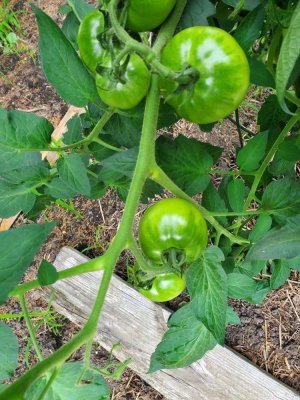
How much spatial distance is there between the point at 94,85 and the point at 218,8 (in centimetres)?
25

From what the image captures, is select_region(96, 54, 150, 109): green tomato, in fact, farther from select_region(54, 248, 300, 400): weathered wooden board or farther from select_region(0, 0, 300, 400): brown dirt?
select_region(54, 248, 300, 400): weathered wooden board

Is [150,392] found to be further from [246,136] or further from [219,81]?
[219,81]

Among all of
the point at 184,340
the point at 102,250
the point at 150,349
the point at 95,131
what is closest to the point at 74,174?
the point at 95,131

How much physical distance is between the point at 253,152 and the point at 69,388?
410mm

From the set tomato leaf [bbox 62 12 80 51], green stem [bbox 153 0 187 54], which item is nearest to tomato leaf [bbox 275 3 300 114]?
green stem [bbox 153 0 187 54]

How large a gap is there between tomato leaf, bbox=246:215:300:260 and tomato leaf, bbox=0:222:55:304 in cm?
30

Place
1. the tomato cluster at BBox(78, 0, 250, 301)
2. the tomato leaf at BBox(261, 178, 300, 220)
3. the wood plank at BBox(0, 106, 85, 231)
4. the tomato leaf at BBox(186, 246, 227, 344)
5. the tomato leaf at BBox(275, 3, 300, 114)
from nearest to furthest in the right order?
the tomato leaf at BBox(275, 3, 300, 114) < the tomato cluster at BBox(78, 0, 250, 301) < the tomato leaf at BBox(186, 246, 227, 344) < the tomato leaf at BBox(261, 178, 300, 220) < the wood plank at BBox(0, 106, 85, 231)

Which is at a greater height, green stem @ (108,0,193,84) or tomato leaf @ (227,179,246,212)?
green stem @ (108,0,193,84)

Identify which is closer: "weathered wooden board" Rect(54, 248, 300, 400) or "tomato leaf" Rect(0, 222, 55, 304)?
"tomato leaf" Rect(0, 222, 55, 304)

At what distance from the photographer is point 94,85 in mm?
645

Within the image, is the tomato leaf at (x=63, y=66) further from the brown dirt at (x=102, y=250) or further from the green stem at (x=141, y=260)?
the brown dirt at (x=102, y=250)

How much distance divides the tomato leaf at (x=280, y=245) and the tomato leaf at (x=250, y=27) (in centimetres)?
24

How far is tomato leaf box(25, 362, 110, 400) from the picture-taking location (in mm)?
619

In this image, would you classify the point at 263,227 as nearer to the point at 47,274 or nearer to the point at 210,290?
the point at 210,290
